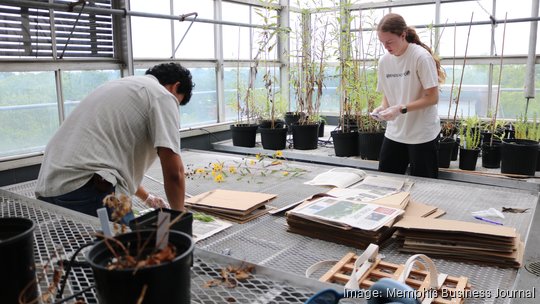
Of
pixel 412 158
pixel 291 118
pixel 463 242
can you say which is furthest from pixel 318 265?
pixel 291 118

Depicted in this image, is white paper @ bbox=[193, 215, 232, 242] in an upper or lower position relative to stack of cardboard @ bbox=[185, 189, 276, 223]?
lower

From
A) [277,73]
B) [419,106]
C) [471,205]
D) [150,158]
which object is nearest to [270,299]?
[150,158]

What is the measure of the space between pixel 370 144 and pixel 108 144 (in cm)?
303

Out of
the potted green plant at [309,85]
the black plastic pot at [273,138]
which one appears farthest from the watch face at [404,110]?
the black plastic pot at [273,138]

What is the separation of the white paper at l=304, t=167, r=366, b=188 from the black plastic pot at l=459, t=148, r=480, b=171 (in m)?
1.42

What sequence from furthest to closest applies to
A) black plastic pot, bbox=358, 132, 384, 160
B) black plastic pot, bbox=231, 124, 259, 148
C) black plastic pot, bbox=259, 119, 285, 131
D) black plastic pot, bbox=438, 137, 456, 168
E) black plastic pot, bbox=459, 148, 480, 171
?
black plastic pot, bbox=259, 119, 285, 131 < black plastic pot, bbox=231, 124, 259, 148 < black plastic pot, bbox=358, 132, 384, 160 < black plastic pot, bbox=438, 137, 456, 168 < black plastic pot, bbox=459, 148, 480, 171

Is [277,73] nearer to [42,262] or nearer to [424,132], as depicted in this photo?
[424,132]

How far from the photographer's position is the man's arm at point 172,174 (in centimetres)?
182

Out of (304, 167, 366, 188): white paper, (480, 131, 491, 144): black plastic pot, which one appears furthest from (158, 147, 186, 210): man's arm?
(480, 131, 491, 144): black plastic pot

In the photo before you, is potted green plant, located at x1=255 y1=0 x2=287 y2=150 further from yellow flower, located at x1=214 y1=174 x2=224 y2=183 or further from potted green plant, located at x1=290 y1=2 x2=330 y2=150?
yellow flower, located at x1=214 y1=174 x2=224 y2=183

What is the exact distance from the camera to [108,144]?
5.99 ft

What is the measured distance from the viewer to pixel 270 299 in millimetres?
960

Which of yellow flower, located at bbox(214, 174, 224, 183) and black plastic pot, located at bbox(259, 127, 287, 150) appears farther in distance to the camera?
black plastic pot, located at bbox(259, 127, 287, 150)

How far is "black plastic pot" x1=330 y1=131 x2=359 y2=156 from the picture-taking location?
→ 4.57 meters
